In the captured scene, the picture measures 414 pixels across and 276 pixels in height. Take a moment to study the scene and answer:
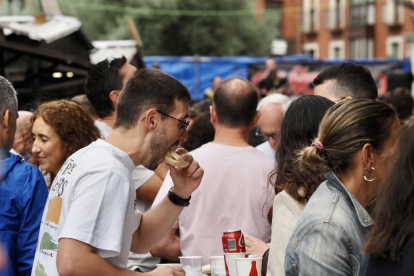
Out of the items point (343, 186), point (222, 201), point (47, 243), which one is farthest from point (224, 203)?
point (343, 186)

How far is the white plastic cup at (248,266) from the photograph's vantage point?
10.9 ft

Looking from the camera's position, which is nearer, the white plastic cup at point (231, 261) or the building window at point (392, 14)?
the white plastic cup at point (231, 261)

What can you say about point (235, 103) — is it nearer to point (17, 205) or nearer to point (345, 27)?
point (17, 205)

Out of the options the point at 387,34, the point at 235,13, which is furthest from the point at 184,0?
the point at 387,34

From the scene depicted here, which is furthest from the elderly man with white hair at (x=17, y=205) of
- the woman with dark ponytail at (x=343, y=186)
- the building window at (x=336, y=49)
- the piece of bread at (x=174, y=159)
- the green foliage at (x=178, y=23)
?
the building window at (x=336, y=49)

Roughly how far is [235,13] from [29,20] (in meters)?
25.7

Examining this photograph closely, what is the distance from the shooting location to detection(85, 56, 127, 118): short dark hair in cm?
549

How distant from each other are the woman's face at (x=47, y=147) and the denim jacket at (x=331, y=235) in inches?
91.6

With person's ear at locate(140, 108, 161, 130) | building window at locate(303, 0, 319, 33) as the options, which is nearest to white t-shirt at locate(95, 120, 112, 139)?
person's ear at locate(140, 108, 161, 130)

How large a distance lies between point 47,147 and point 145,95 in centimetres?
163

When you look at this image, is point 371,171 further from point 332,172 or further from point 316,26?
point 316,26

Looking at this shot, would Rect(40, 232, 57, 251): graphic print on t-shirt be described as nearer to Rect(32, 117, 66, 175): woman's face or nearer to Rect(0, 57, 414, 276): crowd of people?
Rect(0, 57, 414, 276): crowd of people

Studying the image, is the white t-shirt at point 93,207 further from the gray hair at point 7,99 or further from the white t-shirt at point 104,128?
the white t-shirt at point 104,128

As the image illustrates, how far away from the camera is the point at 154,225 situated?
3604mm
